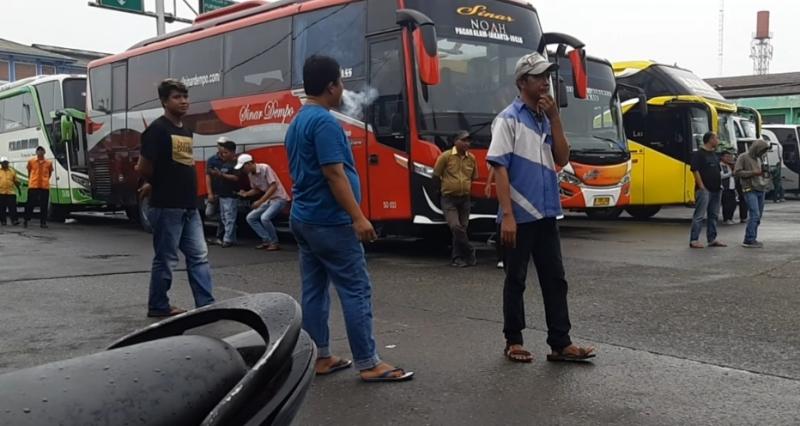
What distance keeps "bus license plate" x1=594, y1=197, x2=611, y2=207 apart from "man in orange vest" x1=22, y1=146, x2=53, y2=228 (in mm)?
12234

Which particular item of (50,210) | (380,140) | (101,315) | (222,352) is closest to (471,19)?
(380,140)

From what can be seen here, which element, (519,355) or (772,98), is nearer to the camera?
(519,355)

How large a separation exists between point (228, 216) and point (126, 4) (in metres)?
10.6

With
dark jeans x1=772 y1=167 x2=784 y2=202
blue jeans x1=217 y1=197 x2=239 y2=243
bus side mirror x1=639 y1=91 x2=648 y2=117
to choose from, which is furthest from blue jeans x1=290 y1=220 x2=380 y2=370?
dark jeans x1=772 y1=167 x2=784 y2=202

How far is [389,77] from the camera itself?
983 centimetres

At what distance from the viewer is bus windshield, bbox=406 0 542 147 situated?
9.62 metres

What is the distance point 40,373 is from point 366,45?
29.3 feet

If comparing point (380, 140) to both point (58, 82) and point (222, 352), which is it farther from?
point (58, 82)

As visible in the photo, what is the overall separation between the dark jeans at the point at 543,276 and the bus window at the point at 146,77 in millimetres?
10819

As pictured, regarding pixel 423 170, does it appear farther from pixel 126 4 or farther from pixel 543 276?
pixel 126 4

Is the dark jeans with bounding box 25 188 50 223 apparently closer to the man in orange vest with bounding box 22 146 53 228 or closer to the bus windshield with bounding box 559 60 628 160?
the man in orange vest with bounding box 22 146 53 228

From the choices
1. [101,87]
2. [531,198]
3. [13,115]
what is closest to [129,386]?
[531,198]

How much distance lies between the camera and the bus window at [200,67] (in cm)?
1262

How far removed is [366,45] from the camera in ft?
33.0
